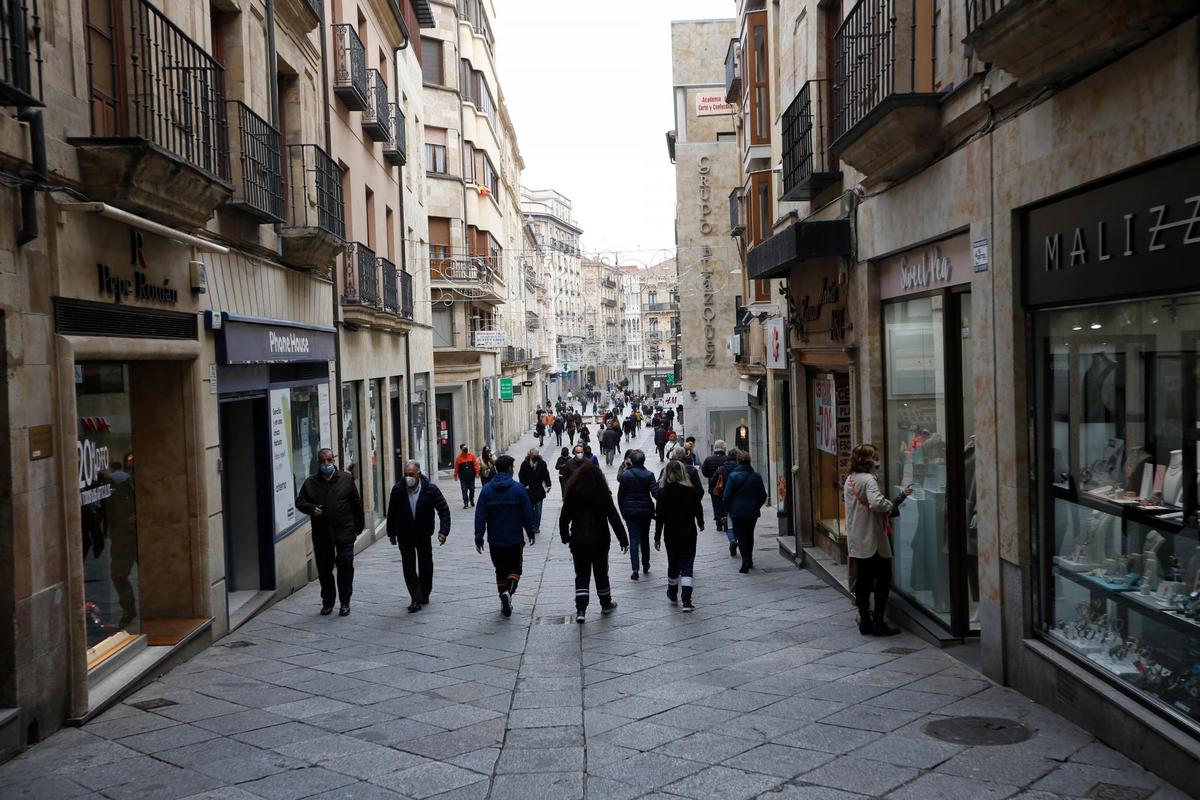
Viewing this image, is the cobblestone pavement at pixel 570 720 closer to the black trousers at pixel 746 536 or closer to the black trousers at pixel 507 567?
the black trousers at pixel 507 567

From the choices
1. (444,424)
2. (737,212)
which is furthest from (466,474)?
(444,424)

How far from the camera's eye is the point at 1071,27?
5594mm

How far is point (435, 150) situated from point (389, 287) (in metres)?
16.3

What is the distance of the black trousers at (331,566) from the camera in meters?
11.5

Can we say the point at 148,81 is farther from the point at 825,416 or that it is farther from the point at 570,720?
the point at 825,416

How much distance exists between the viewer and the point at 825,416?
1360cm

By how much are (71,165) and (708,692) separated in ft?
18.9

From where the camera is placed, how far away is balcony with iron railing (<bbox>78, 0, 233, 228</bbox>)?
777 cm

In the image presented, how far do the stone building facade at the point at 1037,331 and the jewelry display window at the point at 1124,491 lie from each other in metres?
0.02

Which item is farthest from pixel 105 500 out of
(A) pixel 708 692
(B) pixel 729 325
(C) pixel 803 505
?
→ (B) pixel 729 325

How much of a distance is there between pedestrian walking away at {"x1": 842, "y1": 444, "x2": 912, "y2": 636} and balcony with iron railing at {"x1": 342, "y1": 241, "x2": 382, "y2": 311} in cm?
1045

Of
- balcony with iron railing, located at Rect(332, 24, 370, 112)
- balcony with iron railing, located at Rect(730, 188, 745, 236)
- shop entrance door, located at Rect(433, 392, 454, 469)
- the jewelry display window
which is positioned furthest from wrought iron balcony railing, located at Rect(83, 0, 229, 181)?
shop entrance door, located at Rect(433, 392, 454, 469)

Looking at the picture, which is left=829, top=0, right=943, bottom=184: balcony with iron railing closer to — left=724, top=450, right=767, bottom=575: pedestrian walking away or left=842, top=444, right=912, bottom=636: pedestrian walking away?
left=842, top=444, right=912, bottom=636: pedestrian walking away

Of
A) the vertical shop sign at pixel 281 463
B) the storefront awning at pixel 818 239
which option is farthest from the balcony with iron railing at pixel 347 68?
the storefront awning at pixel 818 239
